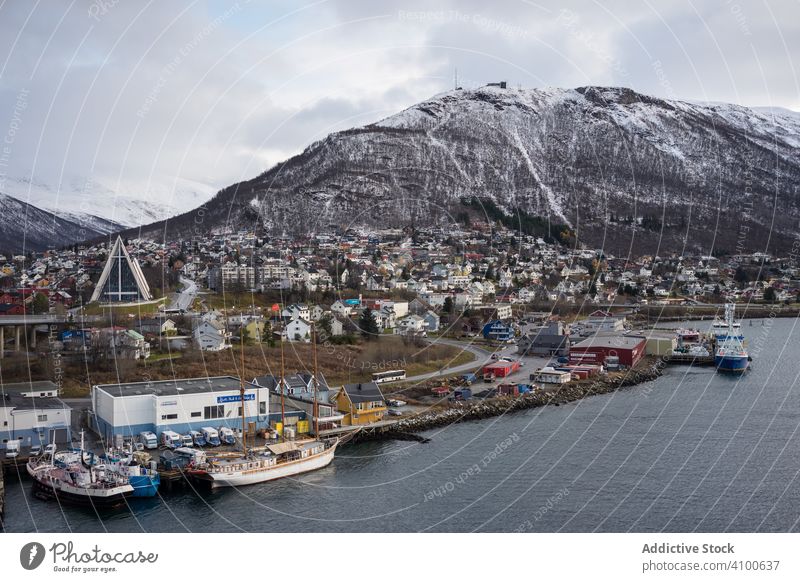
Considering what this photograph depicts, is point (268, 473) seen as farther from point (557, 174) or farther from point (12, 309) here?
point (557, 174)

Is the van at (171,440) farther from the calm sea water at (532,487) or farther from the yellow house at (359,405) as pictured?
the yellow house at (359,405)

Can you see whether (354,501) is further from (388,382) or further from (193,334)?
(193,334)

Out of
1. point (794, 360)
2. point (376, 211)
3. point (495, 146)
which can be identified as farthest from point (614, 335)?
→ point (495, 146)

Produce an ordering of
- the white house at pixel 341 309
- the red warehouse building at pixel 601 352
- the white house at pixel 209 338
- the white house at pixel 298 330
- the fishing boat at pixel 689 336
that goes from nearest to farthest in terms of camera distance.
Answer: the white house at pixel 209 338
the red warehouse building at pixel 601 352
the white house at pixel 298 330
the white house at pixel 341 309
the fishing boat at pixel 689 336

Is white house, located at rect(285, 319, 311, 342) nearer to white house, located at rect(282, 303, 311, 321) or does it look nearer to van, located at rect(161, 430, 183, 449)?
white house, located at rect(282, 303, 311, 321)

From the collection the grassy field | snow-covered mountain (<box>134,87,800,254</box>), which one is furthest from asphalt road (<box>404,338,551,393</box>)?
snow-covered mountain (<box>134,87,800,254</box>)

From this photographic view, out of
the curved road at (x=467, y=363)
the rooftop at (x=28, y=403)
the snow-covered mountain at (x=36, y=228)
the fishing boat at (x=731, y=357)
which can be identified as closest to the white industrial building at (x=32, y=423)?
the rooftop at (x=28, y=403)
